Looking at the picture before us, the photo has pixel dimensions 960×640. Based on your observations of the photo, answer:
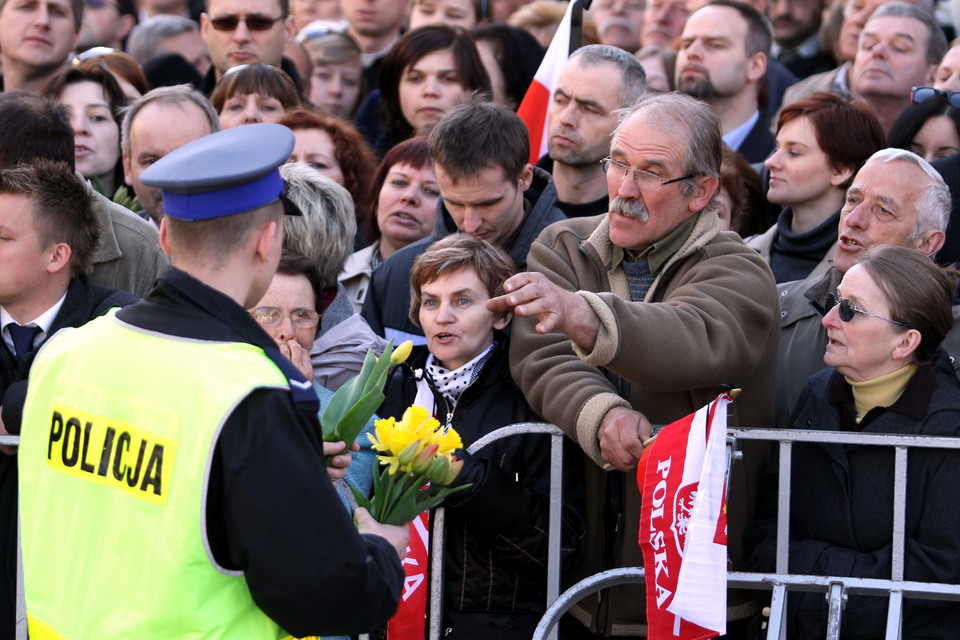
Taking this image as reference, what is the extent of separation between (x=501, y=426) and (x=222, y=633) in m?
1.75

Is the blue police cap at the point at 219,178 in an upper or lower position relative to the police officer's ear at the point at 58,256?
upper

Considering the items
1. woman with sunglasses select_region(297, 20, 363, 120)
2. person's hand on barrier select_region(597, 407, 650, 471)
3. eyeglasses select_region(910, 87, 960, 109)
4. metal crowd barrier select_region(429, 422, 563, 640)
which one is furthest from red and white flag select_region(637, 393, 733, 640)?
woman with sunglasses select_region(297, 20, 363, 120)

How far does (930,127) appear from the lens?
18.4 ft

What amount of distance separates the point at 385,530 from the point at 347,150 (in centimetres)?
337

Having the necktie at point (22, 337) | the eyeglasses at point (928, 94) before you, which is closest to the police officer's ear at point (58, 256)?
the necktie at point (22, 337)

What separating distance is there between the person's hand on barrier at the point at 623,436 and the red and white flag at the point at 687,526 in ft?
0.28

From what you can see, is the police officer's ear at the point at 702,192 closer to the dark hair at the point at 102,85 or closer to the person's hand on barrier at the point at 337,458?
the person's hand on barrier at the point at 337,458

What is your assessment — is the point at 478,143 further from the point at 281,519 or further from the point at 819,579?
the point at 281,519

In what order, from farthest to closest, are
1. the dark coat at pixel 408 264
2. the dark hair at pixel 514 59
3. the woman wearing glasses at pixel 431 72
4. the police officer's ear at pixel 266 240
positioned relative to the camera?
1. the dark hair at pixel 514 59
2. the woman wearing glasses at pixel 431 72
3. the dark coat at pixel 408 264
4. the police officer's ear at pixel 266 240

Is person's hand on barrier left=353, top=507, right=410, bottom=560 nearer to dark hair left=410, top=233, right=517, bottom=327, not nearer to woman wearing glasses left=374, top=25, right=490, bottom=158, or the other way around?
dark hair left=410, top=233, right=517, bottom=327

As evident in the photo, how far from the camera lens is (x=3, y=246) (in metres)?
4.10

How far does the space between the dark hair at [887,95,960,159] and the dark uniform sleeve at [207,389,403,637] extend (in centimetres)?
402

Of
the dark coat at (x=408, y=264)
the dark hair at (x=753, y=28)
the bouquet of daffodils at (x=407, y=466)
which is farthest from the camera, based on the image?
the dark hair at (x=753, y=28)

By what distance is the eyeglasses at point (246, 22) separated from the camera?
7.19 metres
